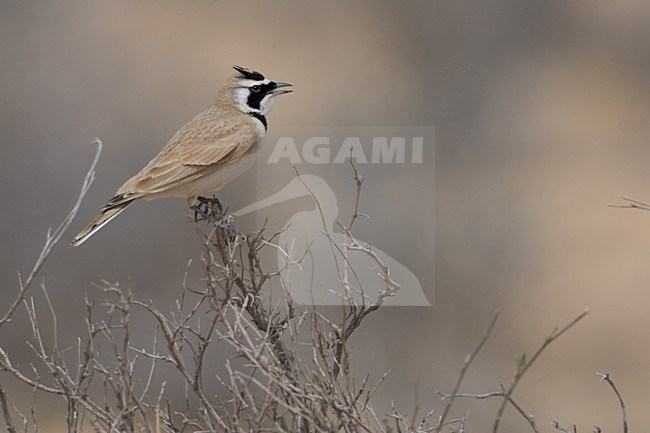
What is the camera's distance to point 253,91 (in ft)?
9.19

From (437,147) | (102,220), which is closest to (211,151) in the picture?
(102,220)

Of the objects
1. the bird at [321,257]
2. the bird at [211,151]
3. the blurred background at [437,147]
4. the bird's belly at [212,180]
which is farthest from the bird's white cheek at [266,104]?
the blurred background at [437,147]

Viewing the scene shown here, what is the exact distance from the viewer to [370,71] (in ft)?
18.7

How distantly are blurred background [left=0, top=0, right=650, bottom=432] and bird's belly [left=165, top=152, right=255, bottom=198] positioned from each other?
2.27 meters

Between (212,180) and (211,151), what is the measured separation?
0.08 m

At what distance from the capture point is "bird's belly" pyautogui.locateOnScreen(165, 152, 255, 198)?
105 inches

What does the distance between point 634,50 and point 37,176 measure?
3.38m

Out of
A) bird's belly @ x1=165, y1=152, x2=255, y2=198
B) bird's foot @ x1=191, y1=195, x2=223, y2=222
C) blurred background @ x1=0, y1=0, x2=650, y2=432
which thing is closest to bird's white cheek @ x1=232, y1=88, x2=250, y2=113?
bird's belly @ x1=165, y1=152, x2=255, y2=198

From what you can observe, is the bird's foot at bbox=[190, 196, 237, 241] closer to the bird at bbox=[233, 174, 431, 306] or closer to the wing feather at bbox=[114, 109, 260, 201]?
the wing feather at bbox=[114, 109, 260, 201]

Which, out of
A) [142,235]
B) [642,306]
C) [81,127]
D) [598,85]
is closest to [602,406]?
[642,306]

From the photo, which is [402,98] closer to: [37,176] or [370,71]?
[370,71]

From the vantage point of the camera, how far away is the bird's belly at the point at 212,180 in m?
2.67

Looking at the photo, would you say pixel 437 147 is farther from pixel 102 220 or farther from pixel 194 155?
pixel 102 220

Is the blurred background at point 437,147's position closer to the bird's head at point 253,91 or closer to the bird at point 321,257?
the bird at point 321,257
